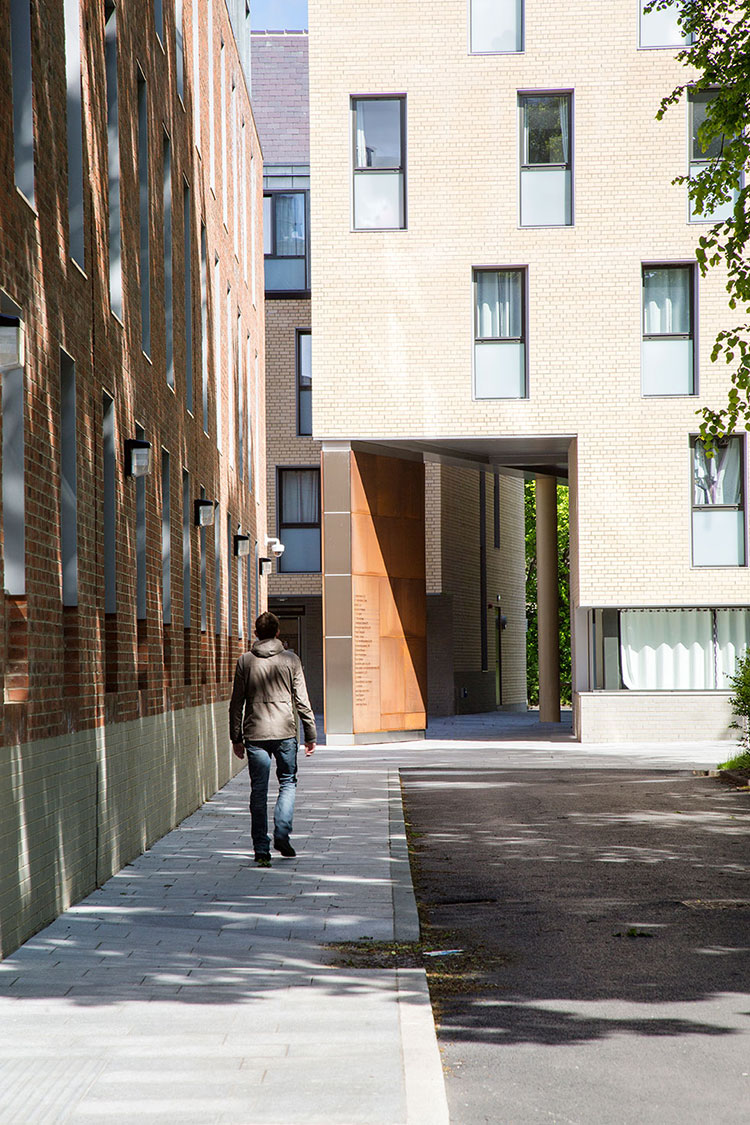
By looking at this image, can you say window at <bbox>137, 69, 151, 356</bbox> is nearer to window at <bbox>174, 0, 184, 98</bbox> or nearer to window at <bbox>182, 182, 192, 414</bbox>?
window at <bbox>182, 182, 192, 414</bbox>

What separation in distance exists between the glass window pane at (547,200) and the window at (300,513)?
1387 cm

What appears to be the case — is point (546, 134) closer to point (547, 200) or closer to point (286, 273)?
point (547, 200)

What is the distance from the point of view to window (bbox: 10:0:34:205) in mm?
7984

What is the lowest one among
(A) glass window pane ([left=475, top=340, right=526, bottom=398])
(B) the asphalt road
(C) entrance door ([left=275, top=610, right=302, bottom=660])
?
(B) the asphalt road

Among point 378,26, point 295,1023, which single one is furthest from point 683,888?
point 378,26

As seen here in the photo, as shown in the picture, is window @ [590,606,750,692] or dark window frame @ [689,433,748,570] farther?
window @ [590,606,750,692]

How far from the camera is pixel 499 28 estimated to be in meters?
27.0

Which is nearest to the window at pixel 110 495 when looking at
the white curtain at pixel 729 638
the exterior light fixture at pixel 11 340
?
the exterior light fixture at pixel 11 340

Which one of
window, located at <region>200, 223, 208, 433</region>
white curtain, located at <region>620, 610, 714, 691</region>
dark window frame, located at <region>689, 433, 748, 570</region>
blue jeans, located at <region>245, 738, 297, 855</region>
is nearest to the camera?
blue jeans, located at <region>245, 738, 297, 855</region>

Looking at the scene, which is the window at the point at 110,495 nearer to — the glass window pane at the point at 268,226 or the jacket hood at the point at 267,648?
the jacket hood at the point at 267,648

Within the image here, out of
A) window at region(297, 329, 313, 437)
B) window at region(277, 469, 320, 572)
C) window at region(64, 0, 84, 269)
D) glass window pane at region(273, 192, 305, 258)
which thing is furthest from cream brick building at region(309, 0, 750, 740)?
window at region(64, 0, 84, 269)

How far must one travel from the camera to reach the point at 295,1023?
230 inches

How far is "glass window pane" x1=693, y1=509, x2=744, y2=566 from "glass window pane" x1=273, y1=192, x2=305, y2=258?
685 inches

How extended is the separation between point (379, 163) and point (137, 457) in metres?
17.1
